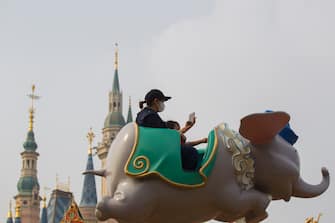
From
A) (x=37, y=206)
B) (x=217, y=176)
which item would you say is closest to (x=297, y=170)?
(x=217, y=176)

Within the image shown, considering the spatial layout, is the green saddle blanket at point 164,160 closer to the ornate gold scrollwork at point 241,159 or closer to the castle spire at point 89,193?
the ornate gold scrollwork at point 241,159

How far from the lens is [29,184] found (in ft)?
137

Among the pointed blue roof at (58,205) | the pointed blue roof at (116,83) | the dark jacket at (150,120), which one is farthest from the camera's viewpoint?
the pointed blue roof at (116,83)

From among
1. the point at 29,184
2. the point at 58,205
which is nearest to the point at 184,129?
the point at 58,205

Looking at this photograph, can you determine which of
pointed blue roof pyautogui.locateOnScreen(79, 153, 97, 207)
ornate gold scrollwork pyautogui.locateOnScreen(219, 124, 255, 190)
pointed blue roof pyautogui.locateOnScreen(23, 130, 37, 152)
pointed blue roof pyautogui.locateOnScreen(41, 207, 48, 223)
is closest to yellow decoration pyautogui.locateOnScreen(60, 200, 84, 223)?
pointed blue roof pyautogui.locateOnScreen(79, 153, 97, 207)

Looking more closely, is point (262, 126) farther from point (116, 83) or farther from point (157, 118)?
point (116, 83)

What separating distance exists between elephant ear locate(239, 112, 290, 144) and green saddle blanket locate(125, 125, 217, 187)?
0.26m

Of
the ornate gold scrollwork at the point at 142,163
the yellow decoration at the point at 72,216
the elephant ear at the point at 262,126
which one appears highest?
the elephant ear at the point at 262,126

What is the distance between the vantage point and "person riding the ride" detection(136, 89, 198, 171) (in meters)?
5.08

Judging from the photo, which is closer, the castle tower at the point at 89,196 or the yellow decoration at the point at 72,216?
the yellow decoration at the point at 72,216

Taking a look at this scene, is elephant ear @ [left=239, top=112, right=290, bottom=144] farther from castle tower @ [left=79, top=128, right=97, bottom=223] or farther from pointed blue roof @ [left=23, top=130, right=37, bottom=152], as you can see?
pointed blue roof @ [left=23, top=130, right=37, bottom=152]

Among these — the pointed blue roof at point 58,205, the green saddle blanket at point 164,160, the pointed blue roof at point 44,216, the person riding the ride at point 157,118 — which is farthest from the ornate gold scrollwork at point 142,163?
the pointed blue roof at point 44,216

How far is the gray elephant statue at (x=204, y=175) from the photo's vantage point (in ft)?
16.0

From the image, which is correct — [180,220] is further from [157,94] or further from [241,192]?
[157,94]
